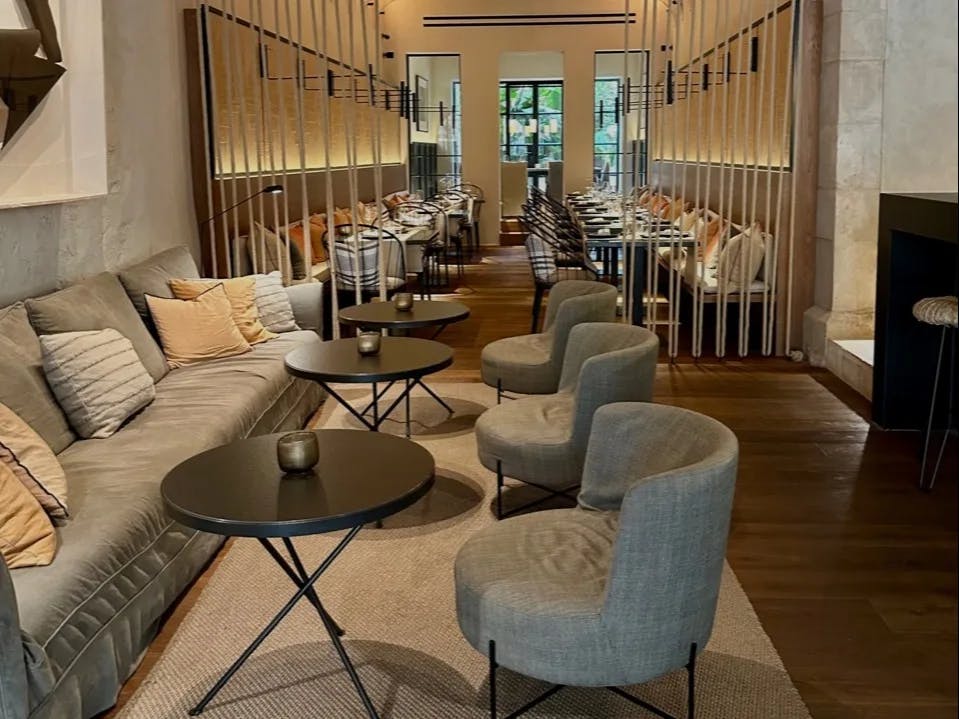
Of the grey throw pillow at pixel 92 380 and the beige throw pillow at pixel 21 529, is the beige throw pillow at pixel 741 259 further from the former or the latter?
the beige throw pillow at pixel 21 529

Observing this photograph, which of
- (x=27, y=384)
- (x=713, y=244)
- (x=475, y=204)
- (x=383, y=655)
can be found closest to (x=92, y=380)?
(x=27, y=384)

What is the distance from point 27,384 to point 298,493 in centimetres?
145

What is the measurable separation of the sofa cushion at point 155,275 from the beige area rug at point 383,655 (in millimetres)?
1625

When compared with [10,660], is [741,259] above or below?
above

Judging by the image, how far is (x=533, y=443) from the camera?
355 centimetres

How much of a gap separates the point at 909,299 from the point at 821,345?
1576 mm

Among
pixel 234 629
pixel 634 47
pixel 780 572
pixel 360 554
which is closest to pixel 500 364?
pixel 360 554

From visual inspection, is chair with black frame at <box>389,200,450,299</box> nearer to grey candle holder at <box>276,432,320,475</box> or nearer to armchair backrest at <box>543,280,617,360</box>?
armchair backrest at <box>543,280,617,360</box>

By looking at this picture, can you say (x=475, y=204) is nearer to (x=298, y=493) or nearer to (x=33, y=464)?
(x=33, y=464)

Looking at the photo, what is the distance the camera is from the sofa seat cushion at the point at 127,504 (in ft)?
7.83

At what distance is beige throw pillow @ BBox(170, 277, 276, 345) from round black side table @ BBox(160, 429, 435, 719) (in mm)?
2362

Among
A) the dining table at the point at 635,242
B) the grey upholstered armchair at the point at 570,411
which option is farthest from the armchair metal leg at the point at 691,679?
the dining table at the point at 635,242

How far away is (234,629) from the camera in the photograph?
300 centimetres

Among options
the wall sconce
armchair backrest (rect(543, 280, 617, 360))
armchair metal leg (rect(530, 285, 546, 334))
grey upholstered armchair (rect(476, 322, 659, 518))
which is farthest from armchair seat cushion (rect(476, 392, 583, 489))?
the wall sconce
